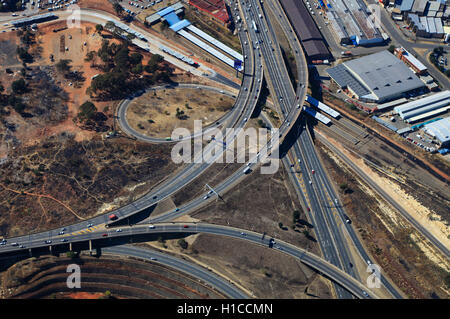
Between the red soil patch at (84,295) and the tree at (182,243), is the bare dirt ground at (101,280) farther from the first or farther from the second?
the tree at (182,243)

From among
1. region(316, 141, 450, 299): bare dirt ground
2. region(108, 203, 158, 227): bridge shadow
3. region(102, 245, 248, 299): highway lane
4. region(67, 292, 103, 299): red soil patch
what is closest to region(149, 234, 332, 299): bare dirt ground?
region(102, 245, 248, 299): highway lane

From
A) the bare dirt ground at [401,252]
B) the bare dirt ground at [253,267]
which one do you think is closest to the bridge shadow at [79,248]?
the bare dirt ground at [253,267]

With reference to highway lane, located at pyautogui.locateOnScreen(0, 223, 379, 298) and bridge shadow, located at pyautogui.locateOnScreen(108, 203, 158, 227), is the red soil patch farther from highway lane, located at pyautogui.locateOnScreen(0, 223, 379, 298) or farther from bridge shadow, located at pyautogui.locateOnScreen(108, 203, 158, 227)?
bridge shadow, located at pyautogui.locateOnScreen(108, 203, 158, 227)

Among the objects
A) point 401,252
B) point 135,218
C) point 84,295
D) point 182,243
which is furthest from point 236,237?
point 401,252

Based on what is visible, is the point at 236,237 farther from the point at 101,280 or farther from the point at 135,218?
the point at 101,280

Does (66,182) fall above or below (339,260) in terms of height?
above
